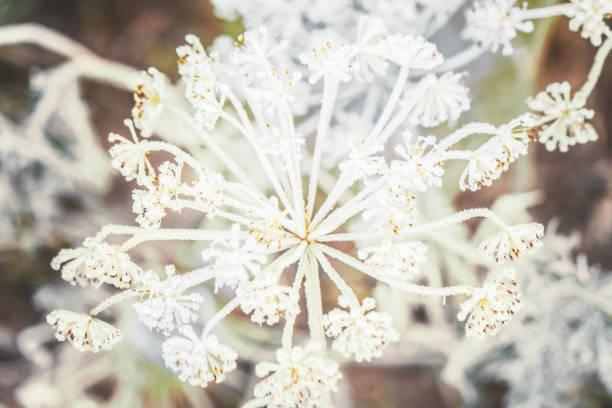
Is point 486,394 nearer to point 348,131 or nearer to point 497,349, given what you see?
point 497,349

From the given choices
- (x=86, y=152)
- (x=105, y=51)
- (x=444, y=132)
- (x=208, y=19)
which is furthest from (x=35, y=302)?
(x=444, y=132)

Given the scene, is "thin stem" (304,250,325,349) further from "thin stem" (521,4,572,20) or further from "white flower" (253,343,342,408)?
"thin stem" (521,4,572,20)

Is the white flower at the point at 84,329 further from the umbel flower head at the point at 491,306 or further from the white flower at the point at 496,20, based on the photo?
the white flower at the point at 496,20

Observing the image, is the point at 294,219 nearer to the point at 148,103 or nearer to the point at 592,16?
the point at 148,103

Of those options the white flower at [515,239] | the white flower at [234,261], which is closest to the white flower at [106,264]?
the white flower at [234,261]

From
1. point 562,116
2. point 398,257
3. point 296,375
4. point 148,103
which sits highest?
point 562,116

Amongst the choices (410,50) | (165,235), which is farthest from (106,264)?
(410,50)
